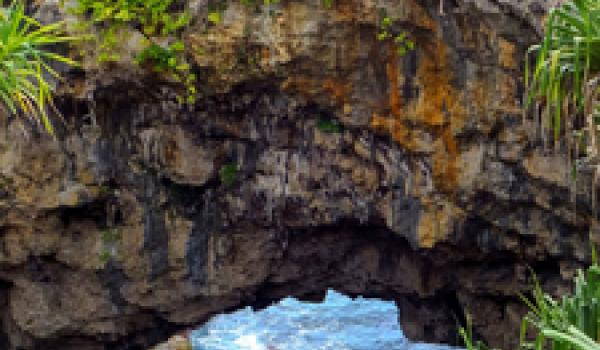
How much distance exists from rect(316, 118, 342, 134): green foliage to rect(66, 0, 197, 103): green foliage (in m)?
1.58

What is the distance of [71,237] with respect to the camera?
29.0 feet

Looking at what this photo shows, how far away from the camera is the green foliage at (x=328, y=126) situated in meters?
8.23

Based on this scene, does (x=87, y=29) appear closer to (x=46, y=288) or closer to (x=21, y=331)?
(x=46, y=288)

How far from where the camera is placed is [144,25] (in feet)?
25.2

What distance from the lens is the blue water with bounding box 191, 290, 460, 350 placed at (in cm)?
1091

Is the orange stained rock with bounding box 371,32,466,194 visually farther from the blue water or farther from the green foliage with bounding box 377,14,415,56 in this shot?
the blue water

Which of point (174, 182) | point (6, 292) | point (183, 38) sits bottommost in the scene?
point (6, 292)

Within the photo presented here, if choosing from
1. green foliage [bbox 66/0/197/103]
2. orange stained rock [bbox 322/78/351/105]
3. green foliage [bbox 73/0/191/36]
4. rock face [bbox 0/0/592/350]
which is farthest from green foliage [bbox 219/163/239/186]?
green foliage [bbox 73/0/191/36]

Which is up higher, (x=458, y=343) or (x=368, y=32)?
(x=368, y=32)

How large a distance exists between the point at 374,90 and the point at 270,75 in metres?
1.18

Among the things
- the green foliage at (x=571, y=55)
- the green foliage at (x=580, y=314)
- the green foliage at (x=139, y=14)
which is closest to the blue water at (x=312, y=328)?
the green foliage at (x=139, y=14)

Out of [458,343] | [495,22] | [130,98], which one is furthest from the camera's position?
[458,343]

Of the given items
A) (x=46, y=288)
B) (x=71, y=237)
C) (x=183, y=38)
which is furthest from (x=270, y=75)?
(x=46, y=288)

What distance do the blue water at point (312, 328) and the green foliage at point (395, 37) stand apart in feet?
15.3
